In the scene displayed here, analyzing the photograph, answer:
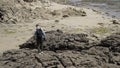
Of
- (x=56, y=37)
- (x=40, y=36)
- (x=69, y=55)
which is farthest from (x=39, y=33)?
(x=69, y=55)

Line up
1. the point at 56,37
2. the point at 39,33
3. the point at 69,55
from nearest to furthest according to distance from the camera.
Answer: the point at 69,55 < the point at 39,33 < the point at 56,37

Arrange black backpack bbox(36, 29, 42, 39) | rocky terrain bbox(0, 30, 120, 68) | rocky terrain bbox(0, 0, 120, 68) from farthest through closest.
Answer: black backpack bbox(36, 29, 42, 39)
rocky terrain bbox(0, 0, 120, 68)
rocky terrain bbox(0, 30, 120, 68)

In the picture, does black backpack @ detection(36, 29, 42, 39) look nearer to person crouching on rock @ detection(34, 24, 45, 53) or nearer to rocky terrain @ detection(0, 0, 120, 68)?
person crouching on rock @ detection(34, 24, 45, 53)

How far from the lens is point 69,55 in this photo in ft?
49.3

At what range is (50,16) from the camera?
103 feet

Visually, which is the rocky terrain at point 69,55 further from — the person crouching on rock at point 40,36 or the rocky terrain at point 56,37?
the person crouching on rock at point 40,36

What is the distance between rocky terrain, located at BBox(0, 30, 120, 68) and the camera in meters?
14.5

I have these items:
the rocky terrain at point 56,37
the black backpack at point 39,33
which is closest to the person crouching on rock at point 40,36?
the black backpack at point 39,33

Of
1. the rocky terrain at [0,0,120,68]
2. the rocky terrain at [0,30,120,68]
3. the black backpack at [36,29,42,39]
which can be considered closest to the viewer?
the rocky terrain at [0,30,120,68]

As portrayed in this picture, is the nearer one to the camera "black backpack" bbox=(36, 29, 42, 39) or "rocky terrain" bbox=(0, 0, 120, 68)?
"rocky terrain" bbox=(0, 0, 120, 68)

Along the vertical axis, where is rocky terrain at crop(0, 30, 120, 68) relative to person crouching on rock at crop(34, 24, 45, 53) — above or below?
below

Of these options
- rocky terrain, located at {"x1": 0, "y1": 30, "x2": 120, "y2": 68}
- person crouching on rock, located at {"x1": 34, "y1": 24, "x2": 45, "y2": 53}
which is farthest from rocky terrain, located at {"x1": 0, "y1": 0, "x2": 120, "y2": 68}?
person crouching on rock, located at {"x1": 34, "y1": 24, "x2": 45, "y2": 53}

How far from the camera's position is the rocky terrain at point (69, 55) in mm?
14477

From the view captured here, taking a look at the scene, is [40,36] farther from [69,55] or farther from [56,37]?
[69,55]
